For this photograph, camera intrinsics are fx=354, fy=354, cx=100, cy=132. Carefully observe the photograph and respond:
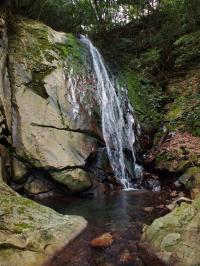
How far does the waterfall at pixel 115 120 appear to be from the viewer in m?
11.2

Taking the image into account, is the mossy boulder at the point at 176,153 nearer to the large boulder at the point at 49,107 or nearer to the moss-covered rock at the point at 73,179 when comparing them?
the large boulder at the point at 49,107

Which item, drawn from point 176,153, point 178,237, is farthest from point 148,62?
point 178,237

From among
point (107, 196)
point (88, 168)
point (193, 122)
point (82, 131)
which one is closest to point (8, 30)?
point (82, 131)

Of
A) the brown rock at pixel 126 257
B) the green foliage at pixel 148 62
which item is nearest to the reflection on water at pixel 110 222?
the brown rock at pixel 126 257

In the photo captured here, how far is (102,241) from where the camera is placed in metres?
6.07

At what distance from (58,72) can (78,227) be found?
6.04 metres

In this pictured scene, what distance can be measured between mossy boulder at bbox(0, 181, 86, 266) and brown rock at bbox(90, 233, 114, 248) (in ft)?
1.27

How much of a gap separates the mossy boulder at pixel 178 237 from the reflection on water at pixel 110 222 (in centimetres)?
30

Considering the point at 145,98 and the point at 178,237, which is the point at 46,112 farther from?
the point at 178,237

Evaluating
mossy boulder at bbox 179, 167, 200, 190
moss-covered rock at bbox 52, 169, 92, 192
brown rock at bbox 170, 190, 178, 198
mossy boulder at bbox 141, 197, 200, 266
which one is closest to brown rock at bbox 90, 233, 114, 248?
mossy boulder at bbox 141, 197, 200, 266

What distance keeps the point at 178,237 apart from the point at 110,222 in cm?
228

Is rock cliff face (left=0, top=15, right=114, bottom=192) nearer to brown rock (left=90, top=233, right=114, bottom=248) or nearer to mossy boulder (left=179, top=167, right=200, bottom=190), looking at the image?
mossy boulder (left=179, top=167, right=200, bottom=190)

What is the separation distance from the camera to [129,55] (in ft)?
54.7

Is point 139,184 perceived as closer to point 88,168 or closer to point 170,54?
point 88,168
